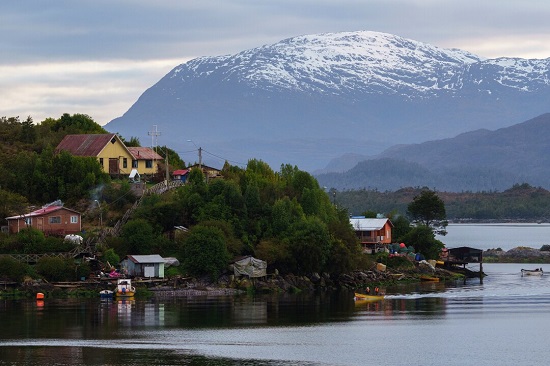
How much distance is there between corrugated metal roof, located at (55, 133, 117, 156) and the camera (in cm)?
12406

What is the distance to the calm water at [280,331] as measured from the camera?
65.6 metres

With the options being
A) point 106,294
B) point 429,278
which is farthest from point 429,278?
point 106,294

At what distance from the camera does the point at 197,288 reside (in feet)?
325

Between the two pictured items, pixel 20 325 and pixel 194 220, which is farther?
pixel 194 220

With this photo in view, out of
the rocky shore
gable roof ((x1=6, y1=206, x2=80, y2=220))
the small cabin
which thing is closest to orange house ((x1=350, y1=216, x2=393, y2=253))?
→ the small cabin

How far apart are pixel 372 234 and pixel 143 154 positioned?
25.6 metres

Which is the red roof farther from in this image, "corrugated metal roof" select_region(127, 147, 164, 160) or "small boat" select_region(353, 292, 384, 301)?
"small boat" select_region(353, 292, 384, 301)

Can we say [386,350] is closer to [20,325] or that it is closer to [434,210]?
[20,325]

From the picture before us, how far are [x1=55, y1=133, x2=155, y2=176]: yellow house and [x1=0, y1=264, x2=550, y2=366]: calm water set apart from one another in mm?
33082

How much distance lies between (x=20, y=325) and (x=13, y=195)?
3644 centimetres

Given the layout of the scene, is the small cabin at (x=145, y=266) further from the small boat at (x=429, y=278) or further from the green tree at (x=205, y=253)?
the small boat at (x=429, y=278)

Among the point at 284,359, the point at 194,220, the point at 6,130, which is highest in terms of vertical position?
the point at 6,130

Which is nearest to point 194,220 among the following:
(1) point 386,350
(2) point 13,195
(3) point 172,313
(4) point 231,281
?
(4) point 231,281

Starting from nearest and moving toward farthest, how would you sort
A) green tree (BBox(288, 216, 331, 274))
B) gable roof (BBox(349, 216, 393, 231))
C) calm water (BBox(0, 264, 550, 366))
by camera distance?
1. calm water (BBox(0, 264, 550, 366))
2. green tree (BBox(288, 216, 331, 274))
3. gable roof (BBox(349, 216, 393, 231))
